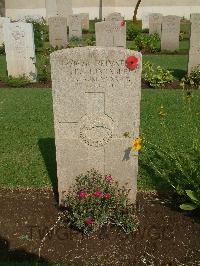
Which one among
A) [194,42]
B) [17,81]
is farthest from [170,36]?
[17,81]

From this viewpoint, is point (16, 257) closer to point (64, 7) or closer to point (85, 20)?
point (85, 20)

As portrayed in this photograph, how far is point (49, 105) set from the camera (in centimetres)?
756

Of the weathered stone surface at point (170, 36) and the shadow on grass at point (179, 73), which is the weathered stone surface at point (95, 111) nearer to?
the shadow on grass at point (179, 73)

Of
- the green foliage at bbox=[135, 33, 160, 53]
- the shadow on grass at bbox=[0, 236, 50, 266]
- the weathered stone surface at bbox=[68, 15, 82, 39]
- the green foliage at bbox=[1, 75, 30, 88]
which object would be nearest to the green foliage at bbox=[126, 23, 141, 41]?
the weathered stone surface at bbox=[68, 15, 82, 39]

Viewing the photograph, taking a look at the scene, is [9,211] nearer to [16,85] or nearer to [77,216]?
[77,216]

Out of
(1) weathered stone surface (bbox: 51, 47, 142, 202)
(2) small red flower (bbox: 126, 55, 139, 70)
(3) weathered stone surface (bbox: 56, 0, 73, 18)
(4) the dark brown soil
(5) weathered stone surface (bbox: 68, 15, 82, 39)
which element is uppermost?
(3) weathered stone surface (bbox: 56, 0, 73, 18)

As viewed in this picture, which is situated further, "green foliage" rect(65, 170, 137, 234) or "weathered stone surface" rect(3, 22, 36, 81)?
"weathered stone surface" rect(3, 22, 36, 81)

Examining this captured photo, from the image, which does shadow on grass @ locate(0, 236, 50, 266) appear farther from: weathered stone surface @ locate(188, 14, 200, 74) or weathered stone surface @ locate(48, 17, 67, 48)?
weathered stone surface @ locate(48, 17, 67, 48)

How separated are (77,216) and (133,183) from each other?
2.40ft

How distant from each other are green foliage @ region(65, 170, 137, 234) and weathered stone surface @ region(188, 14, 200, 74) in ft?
21.7

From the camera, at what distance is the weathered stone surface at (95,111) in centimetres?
334

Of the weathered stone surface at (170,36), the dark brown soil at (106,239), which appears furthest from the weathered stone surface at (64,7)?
the dark brown soil at (106,239)

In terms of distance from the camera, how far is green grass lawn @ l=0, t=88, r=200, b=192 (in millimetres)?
4676

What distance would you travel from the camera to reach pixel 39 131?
619 cm
